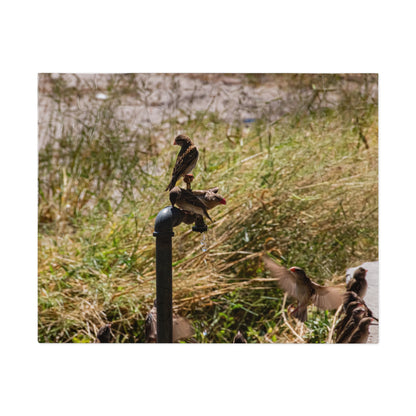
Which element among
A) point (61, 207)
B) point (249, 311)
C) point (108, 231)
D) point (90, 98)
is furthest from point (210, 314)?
point (90, 98)

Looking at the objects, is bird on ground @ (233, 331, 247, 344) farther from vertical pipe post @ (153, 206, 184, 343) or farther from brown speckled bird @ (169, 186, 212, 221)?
brown speckled bird @ (169, 186, 212, 221)

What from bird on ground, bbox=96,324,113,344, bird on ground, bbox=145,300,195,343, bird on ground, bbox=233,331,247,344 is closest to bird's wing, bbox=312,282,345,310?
bird on ground, bbox=233,331,247,344

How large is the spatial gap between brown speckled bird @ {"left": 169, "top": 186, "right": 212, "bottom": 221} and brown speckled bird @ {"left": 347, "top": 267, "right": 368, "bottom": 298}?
3.20ft

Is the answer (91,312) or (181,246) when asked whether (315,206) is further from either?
(91,312)

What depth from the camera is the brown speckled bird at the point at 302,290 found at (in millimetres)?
2977

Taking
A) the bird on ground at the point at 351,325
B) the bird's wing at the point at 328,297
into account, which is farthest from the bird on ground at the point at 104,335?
the bird on ground at the point at 351,325

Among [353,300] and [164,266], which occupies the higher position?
[164,266]

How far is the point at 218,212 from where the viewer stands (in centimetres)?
325

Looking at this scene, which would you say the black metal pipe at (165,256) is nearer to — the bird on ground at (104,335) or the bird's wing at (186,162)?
the bird's wing at (186,162)

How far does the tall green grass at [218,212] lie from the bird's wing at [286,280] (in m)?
0.13

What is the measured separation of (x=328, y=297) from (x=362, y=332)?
0.82ft

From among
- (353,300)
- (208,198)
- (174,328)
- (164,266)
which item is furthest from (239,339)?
(208,198)

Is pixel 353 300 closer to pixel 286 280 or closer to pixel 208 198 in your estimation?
pixel 286 280

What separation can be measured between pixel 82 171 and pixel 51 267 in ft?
1.90
